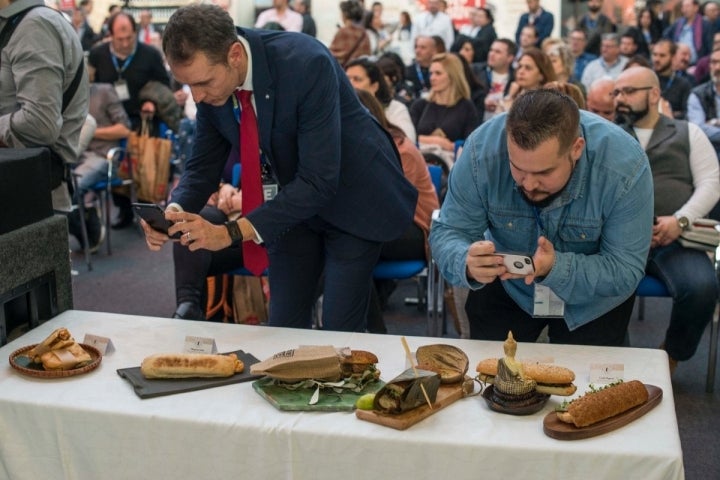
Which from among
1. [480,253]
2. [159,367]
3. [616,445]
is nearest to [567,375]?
[616,445]

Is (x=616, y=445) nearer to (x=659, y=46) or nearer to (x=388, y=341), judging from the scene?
(x=388, y=341)

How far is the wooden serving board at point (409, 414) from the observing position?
1.66 m

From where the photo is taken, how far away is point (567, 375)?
179 cm

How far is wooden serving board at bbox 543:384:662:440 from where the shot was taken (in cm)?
162

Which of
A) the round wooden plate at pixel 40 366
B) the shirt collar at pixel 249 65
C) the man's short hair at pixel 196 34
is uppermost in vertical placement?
the man's short hair at pixel 196 34

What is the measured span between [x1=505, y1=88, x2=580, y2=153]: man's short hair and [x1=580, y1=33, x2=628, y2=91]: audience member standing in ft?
20.2

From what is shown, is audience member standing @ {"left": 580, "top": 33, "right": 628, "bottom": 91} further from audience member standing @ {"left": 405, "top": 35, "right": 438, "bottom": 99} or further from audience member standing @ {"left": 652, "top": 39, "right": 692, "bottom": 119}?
audience member standing @ {"left": 405, "top": 35, "right": 438, "bottom": 99}

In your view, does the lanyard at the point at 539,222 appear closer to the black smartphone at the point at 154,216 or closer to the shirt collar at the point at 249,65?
the shirt collar at the point at 249,65

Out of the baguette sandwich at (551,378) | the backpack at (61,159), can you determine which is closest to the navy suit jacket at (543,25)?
the backpack at (61,159)

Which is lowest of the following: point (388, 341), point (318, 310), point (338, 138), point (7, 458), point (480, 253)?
point (318, 310)

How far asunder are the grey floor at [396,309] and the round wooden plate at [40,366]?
5.91 ft

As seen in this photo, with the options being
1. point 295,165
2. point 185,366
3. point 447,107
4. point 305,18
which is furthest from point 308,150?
point 305,18

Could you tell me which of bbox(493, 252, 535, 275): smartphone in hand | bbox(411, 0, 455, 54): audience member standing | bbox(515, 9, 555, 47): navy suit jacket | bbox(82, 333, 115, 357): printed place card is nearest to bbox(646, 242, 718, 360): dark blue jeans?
bbox(493, 252, 535, 275): smartphone in hand

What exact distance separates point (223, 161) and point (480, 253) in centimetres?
90
